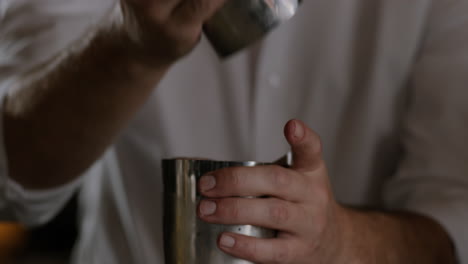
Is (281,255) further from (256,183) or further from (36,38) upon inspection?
(36,38)

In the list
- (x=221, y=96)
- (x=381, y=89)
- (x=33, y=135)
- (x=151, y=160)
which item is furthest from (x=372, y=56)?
(x=33, y=135)

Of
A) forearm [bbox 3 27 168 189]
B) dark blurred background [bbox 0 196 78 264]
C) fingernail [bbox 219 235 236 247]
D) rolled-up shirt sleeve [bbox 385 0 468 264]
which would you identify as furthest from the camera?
dark blurred background [bbox 0 196 78 264]

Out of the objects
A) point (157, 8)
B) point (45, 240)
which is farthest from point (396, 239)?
point (45, 240)

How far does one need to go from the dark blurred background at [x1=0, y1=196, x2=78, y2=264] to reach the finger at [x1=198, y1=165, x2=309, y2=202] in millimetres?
1780

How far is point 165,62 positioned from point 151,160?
0.32m

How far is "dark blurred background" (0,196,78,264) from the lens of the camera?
198cm

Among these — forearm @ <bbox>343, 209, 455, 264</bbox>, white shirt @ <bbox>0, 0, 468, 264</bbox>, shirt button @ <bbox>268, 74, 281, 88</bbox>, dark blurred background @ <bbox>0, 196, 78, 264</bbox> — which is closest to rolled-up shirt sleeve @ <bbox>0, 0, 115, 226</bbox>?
white shirt @ <bbox>0, 0, 468, 264</bbox>

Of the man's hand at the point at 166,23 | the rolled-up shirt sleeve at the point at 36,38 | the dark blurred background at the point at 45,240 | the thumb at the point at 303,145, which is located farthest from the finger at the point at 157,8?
the dark blurred background at the point at 45,240

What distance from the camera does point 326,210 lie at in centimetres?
35

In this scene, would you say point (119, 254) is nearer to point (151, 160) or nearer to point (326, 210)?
point (151, 160)

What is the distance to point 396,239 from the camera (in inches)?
17.9

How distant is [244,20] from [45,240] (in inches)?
79.3

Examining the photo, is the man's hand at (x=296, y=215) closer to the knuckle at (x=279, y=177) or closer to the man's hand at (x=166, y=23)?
the knuckle at (x=279, y=177)

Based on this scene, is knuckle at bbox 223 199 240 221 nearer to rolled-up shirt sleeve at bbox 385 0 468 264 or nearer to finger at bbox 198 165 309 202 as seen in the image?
finger at bbox 198 165 309 202
